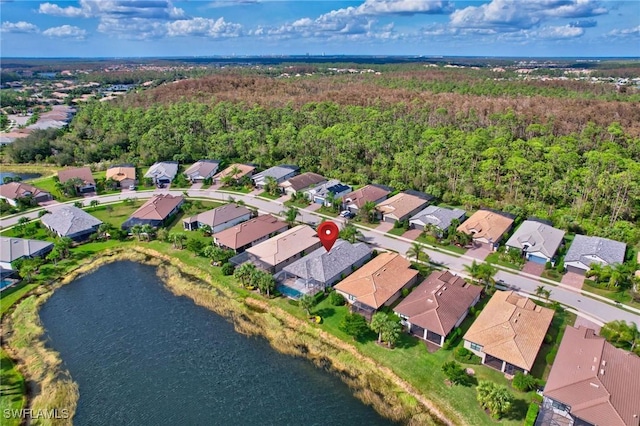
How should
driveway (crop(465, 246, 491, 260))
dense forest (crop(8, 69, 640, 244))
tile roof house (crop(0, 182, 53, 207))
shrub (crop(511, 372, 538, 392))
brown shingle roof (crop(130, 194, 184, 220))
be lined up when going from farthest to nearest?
1. tile roof house (crop(0, 182, 53, 207))
2. dense forest (crop(8, 69, 640, 244))
3. brown shingle roof (crop(130, 194, 184, 220))
4. driveway (crop(465, 246, 491, 260))
5. shrub (crop(511, 372, 538, 392))

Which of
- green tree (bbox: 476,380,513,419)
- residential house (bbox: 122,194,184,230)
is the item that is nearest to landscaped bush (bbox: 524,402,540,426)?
green tree (bbox: 476,380,513,419)

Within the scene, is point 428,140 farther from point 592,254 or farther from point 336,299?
point 336,299

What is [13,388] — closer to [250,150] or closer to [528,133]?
[250,150]

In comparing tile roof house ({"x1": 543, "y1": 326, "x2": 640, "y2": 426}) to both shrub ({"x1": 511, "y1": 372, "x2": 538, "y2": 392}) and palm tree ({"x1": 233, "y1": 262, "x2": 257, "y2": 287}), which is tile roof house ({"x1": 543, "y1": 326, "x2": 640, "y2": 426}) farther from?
palm tree ({"x1": 233, "y1": 262, "x2": 257, "y2": 287})

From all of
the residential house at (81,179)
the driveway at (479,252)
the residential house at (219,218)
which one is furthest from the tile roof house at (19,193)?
the driveway at (479,252)

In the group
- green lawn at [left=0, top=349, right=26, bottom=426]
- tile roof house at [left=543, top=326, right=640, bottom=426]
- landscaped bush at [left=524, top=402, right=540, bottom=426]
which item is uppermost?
tile roof house at [left=543, top=326, right=640, bottom=426]

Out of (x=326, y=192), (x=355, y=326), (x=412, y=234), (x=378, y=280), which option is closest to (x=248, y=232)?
(x=326, y=192)
